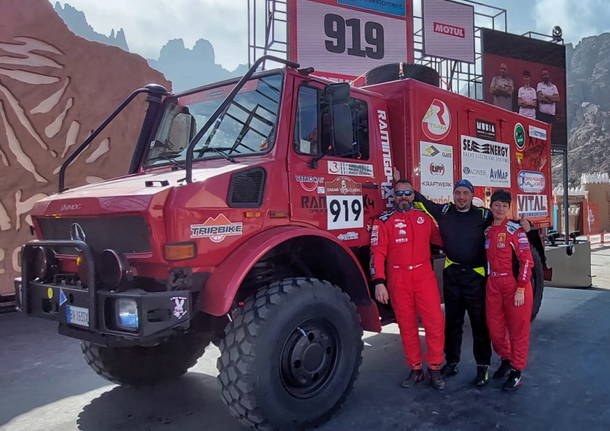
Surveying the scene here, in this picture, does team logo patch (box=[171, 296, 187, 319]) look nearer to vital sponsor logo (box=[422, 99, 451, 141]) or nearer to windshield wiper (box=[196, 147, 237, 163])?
windshield wiper (box=[196, 147, 237, 163])

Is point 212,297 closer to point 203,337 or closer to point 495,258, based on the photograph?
point 203,337

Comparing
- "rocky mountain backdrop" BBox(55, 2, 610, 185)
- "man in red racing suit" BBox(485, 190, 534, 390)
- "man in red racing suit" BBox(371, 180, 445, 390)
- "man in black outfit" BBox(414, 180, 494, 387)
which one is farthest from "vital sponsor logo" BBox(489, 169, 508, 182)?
"rocky mountain backdrop" BBox(55, 2, 610, 185)

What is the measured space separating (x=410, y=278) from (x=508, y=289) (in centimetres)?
87

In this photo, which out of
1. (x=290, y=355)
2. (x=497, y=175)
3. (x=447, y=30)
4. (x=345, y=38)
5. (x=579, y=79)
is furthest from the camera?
(x=579, y=79)

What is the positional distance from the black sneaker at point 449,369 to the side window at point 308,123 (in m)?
2.31

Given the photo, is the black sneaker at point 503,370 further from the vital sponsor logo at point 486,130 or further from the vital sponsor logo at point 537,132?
the vital sponsor logo at point 537,132

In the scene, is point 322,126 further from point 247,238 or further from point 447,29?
point 447,29

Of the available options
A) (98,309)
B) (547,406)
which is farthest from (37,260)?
(547,406)

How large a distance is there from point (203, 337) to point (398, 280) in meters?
1.95

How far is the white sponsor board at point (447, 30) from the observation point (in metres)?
15.6

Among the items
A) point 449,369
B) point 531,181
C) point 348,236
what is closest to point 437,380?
point 449,369

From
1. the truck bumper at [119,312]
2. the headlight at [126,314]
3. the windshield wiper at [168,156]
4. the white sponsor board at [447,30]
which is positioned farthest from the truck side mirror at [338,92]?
the white sponsor board at [447,30]

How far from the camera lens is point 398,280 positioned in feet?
13.9

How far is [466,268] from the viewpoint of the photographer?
4418mm
